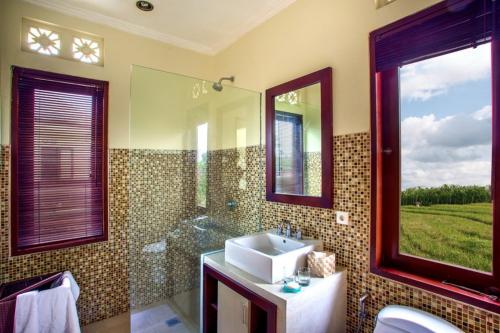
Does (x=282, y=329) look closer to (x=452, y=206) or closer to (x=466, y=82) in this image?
(x=452, y=206)

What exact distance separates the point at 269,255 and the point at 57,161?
2074 millimetres

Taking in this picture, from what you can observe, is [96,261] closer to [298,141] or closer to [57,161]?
[57,161]

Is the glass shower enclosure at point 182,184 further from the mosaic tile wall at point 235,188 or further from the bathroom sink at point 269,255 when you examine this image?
the bathroom sink at point 269,255

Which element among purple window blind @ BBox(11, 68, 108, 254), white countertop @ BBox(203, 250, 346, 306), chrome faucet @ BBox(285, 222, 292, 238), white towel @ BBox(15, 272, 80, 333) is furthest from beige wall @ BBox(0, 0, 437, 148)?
white towel @ BBox(15, 272, 80, 333)

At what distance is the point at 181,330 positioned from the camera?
2.30 m

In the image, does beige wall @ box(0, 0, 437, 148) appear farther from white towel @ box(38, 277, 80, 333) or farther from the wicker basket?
white towel @ box(38, 277, 80, 333)

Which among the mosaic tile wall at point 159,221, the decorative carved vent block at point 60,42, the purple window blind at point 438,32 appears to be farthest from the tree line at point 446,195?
the decorative carved vent block at point 60,42

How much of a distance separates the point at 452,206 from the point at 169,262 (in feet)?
7.40

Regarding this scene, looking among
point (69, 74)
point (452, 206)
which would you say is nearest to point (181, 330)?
point (452, 206)

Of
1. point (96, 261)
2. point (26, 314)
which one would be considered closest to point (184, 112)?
point (96, 261)

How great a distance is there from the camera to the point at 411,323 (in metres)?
1.26

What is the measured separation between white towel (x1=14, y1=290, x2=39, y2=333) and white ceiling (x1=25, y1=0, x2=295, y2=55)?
2389 millimetres

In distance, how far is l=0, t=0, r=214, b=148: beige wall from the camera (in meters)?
2.13

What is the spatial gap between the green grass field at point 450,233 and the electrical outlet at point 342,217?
0.34 meters
